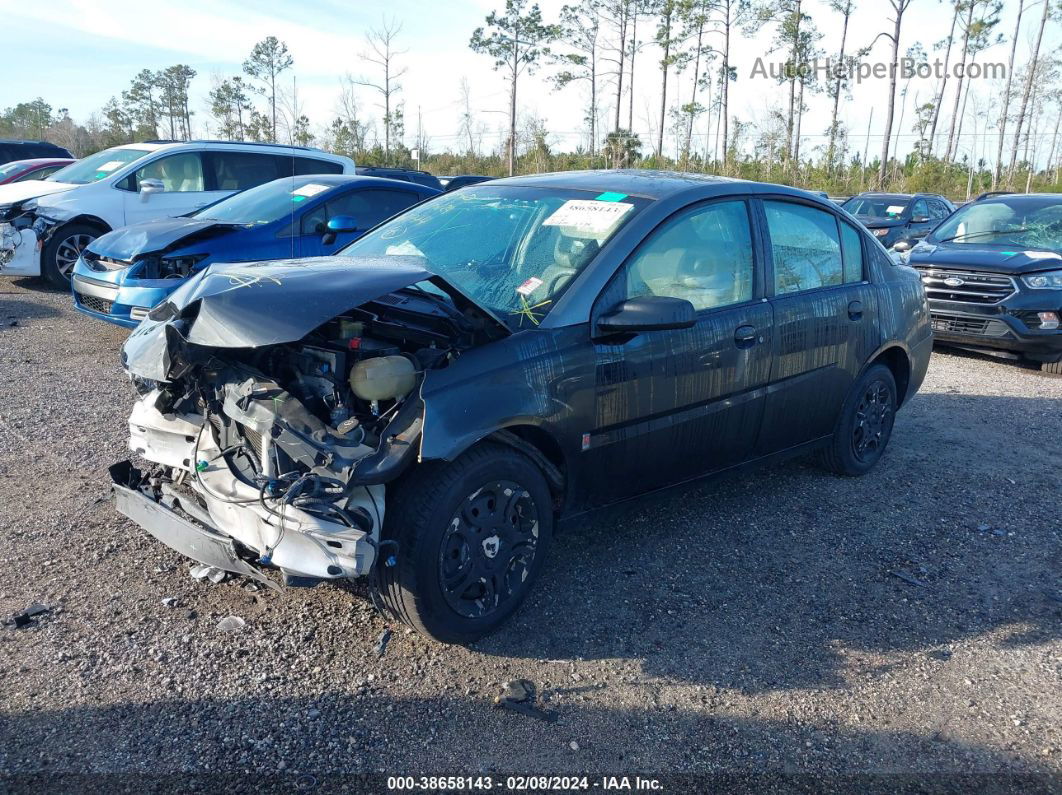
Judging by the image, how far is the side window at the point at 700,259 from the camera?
377 centimetres

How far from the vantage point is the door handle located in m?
4.06

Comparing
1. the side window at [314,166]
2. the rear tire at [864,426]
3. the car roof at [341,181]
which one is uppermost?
the side window at [314,166]

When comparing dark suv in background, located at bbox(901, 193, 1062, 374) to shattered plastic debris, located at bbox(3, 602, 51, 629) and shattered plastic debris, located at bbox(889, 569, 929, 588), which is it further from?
shattered plastic debris, located at bbox(3, 602, 51, 629)

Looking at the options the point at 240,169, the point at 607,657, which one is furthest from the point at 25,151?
the point at 607,657

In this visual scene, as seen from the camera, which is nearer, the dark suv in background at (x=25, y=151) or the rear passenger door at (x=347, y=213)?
the rear passenger door at (x=347, y=213)

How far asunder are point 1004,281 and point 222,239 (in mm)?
7581

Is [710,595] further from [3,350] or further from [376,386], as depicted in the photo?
[3,350]

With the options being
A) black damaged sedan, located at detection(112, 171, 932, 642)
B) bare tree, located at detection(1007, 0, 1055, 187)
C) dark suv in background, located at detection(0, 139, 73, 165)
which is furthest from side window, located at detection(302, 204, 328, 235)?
bare tree, located at detection(1007, 0, 1055, 187)

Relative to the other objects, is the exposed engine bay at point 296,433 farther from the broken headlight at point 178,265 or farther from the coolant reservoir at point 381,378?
the broken headlight at point 178,265

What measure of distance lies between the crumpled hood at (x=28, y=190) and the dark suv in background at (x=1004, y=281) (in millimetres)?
10425

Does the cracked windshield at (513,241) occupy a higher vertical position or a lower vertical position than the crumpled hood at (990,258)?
higher

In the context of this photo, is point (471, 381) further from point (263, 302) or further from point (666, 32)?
point (666, 32)

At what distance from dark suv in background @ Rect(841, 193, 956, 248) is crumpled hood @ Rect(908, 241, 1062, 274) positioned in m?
5.49

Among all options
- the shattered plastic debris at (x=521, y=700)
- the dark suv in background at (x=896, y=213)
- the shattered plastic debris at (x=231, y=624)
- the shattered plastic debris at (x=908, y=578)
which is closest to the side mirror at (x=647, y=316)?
the shattered plastic debris at (x=521, y=700)
